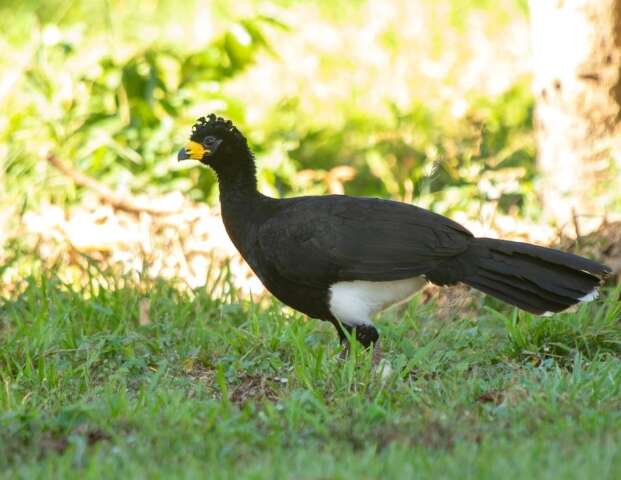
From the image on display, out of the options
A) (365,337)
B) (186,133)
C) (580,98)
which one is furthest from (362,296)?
(186,133)

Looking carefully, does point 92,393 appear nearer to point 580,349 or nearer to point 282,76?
point 580,349

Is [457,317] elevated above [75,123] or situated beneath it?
situated beneath

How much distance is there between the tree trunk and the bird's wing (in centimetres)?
254

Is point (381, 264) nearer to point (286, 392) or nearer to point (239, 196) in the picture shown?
point (286, 392)

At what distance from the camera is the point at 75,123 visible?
9.20 m

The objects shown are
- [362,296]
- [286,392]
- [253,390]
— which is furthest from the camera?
[362,296]

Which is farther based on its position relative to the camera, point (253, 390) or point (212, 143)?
point (212, 143)

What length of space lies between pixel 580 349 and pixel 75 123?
4828mm

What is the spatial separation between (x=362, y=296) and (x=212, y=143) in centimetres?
118

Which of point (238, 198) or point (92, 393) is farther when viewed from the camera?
point (238, 198)

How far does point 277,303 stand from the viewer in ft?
21.9

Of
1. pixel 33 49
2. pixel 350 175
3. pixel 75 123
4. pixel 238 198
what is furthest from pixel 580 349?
pixel 33 49

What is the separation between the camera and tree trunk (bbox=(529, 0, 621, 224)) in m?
8.01

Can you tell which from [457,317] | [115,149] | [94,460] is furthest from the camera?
[115,149]
